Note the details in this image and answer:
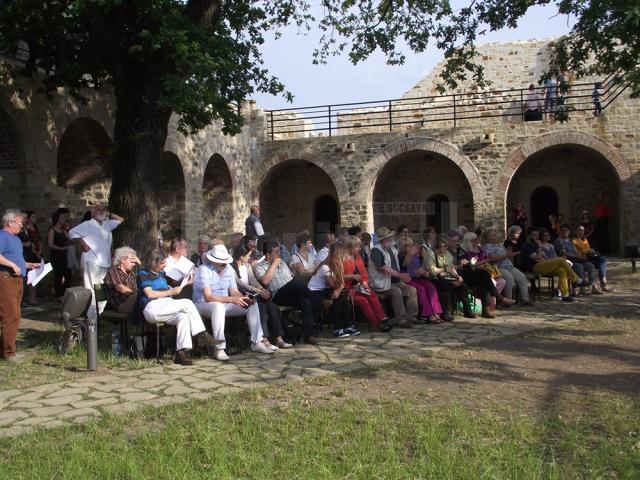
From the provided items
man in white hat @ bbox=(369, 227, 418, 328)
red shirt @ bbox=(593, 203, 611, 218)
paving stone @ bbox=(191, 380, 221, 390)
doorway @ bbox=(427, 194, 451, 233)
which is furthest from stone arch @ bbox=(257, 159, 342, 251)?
paving stone @ bbox=(191, 380, 221, 390)

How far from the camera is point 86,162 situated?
44.7 ft

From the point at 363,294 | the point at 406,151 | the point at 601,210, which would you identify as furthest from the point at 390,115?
the point at 363,294

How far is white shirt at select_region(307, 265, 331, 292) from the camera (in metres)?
7.99

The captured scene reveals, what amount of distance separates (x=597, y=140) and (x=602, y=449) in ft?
49.5

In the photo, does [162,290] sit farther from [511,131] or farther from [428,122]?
[428,122]

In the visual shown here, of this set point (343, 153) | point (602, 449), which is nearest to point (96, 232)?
point (602, 449)

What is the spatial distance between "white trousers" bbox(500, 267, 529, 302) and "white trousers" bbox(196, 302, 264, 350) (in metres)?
4.85

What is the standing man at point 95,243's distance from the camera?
26.0ft

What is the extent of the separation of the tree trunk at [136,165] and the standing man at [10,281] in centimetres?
187

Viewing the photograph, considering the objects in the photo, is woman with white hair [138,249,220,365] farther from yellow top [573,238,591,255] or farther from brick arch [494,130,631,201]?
brick arch [494,130,631,201]

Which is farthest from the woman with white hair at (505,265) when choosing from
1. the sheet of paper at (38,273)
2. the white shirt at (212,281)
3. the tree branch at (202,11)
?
the sheet of paper at (38,273)

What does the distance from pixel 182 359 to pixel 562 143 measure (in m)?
14.4

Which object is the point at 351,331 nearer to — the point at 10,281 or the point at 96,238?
the point at 96,238

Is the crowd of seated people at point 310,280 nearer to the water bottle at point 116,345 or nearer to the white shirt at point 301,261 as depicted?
the white shirt at point 301,261
